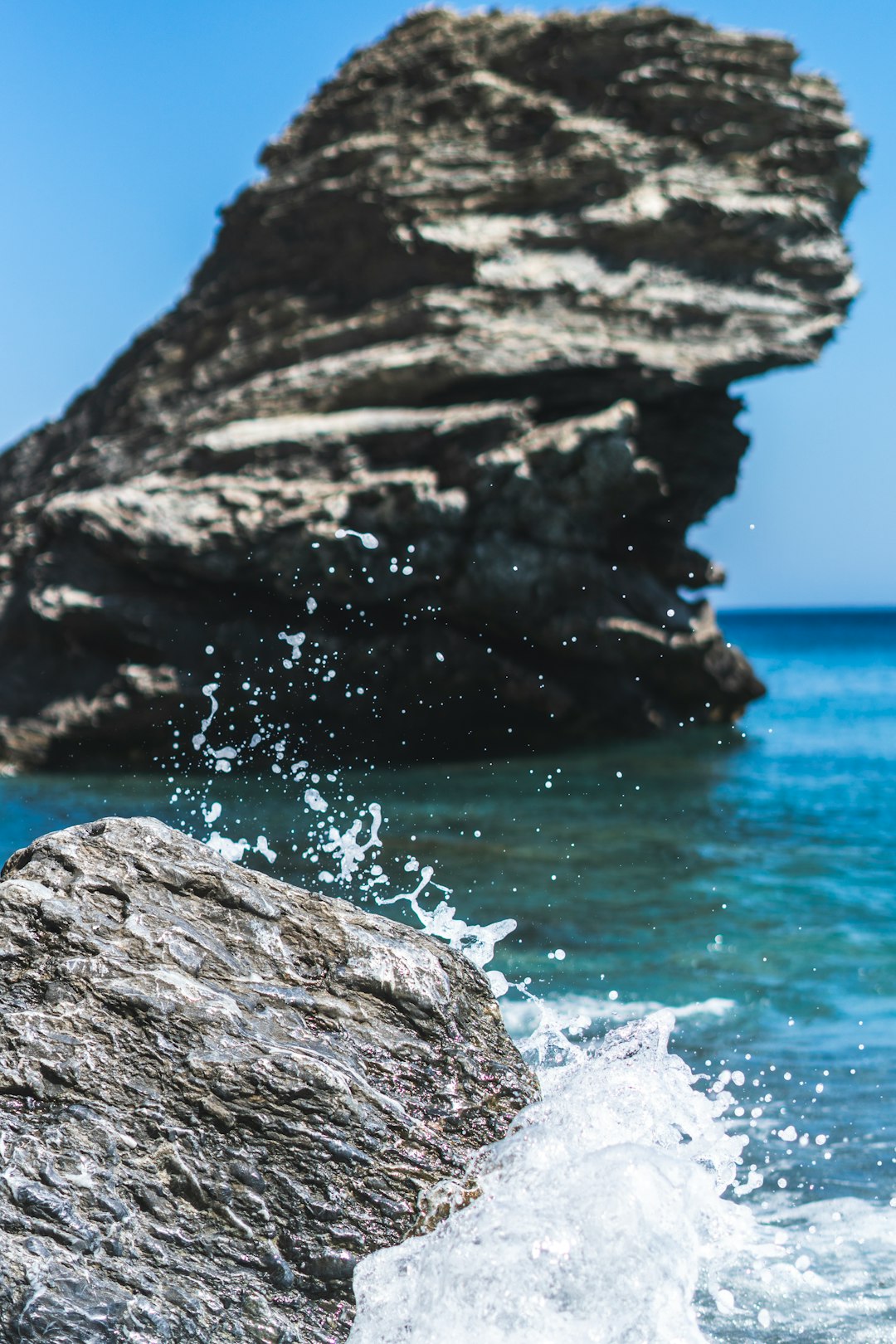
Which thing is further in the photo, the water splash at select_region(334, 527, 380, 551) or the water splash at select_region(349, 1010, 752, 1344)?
the water splash at select_region(334, 527, 380, 551)

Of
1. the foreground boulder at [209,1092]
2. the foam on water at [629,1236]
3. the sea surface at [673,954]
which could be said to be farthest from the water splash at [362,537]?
the foreground boulder at [209,1092]

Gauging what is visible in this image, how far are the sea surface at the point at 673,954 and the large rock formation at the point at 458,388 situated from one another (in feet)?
5.81

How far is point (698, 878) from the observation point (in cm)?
1080

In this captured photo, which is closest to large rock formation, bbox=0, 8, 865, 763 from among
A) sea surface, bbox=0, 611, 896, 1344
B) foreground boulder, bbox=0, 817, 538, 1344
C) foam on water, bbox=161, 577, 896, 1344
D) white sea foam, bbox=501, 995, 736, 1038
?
sea surface, bbox=0, 611, 896, 1344

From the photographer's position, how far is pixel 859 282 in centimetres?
1859

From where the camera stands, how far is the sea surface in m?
3.38

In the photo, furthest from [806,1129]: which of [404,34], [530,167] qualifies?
[404,34]

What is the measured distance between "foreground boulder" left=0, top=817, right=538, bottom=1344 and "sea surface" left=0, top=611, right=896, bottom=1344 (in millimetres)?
224

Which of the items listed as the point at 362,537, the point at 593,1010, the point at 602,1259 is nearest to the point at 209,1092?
the point at 602,1259

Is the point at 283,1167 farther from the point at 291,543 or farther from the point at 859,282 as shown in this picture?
the point at 859,282

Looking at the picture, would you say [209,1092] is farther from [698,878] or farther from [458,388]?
[458,388]

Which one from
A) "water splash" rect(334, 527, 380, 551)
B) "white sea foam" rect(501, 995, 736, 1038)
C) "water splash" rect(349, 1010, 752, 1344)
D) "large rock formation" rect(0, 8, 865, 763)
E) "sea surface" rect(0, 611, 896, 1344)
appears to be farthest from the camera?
"large rock formation" rect(0, 8, 865, 763)

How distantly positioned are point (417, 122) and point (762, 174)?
5375mm

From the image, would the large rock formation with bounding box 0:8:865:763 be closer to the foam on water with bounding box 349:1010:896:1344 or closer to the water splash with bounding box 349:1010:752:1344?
the foam on water with bounding box 349:1010:896:1344
